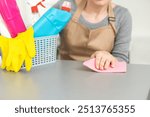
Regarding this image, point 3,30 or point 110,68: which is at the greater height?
point 3,30

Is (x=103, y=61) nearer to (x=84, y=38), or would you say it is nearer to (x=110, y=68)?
(x=110, y=68)

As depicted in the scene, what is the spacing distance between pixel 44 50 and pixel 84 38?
24 cm

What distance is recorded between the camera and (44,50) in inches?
35.1

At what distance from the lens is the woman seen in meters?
1.08

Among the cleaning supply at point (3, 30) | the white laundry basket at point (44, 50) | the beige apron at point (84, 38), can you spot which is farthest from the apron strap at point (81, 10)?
the cleaning supply at point (3, 30)

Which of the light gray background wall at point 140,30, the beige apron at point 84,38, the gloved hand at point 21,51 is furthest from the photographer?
the light gray background wall at point 140,30

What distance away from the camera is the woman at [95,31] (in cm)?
108

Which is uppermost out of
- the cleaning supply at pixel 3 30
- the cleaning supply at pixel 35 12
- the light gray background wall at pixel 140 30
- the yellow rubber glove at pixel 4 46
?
the cleaning supply at pixel 35 12

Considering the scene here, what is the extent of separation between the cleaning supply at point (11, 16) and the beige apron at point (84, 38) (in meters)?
0.29

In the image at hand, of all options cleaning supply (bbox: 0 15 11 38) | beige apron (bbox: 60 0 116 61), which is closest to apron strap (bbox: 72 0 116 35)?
beige apron (bbox: 60 0 116 61)

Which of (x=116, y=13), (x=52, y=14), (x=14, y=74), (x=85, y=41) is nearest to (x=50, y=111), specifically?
(x=14, y=74)

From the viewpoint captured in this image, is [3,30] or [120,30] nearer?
[3,30]

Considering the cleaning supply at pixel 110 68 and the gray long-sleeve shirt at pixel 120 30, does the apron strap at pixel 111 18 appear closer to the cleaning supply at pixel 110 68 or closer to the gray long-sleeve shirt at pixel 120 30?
the gray long-sleeve shirt at pixel 120 30

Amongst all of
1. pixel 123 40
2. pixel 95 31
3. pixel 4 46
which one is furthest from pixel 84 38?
pixel 4 46
